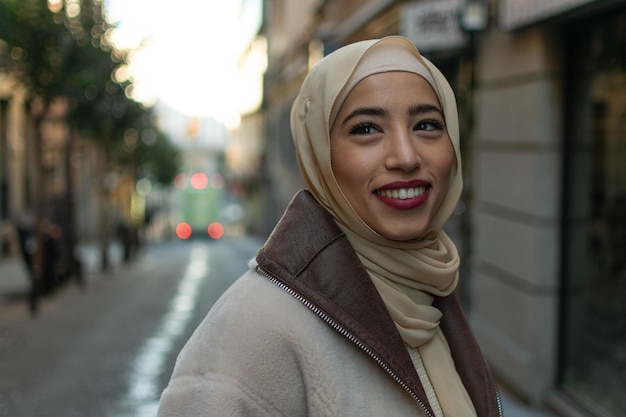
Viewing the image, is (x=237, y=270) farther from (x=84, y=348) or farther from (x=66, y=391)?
(x=66, y=391)

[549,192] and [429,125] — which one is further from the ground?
[429,125]

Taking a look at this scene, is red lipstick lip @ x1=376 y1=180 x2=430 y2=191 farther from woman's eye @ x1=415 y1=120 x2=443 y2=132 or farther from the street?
the street

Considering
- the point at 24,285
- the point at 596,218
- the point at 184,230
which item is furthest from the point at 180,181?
the point at 596,218

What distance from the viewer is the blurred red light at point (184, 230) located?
155ft

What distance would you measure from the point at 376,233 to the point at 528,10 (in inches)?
197

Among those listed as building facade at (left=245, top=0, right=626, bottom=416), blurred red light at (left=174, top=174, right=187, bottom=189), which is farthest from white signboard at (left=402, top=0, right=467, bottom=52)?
blurred red light at (left=174, top=174, right=187, bottom=189)

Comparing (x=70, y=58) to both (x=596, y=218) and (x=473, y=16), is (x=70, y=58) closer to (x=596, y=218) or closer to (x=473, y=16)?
(x=473, y=16)

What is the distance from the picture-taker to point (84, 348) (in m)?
8.45

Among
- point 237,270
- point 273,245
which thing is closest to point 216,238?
point 237,270

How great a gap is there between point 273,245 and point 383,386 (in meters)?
0.34

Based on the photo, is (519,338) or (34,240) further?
(34,240)

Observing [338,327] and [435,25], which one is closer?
[338,327]

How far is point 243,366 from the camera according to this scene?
1.47 metres

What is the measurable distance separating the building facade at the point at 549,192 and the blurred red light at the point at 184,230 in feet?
132
